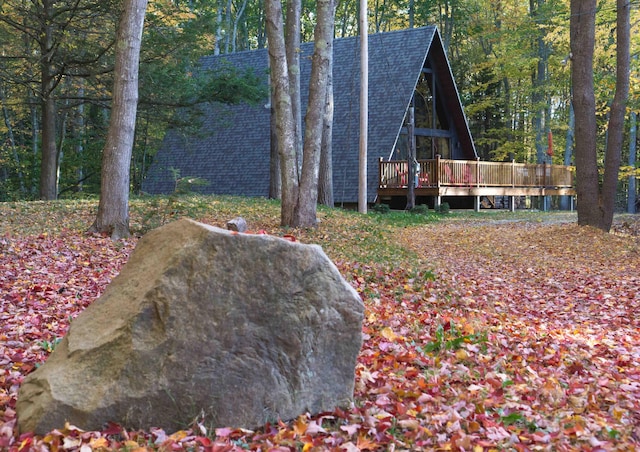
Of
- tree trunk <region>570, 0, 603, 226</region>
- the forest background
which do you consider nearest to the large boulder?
tree trunk <region>570, 0, 603, 226</region>

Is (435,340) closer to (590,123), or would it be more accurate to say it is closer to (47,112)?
(590,123)

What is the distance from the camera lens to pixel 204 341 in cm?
357

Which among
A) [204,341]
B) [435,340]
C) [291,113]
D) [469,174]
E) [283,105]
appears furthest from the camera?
[469,174]

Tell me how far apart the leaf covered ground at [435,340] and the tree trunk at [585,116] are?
7.31ft

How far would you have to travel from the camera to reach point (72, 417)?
132 inches

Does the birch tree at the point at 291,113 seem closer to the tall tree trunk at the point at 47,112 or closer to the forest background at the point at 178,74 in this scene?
the forest background at the point at 178,74

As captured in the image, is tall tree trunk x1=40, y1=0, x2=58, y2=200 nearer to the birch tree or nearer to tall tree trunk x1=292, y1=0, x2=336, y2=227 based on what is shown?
the birch tree

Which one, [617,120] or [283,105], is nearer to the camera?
[283,105]

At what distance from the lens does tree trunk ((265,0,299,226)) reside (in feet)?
39.8

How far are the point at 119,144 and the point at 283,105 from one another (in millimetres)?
3211

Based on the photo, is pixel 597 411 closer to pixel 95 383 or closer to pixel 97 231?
pixel 95 383

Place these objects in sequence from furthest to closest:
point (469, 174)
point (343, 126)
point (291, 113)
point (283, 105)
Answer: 1. point (469, 174)
2. point (343, 126)
3. point (291, 113)
4. point (283, 105)

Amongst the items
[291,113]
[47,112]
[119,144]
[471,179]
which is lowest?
[471,179]

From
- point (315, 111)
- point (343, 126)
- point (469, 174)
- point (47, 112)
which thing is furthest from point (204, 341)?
point (469, 174)
